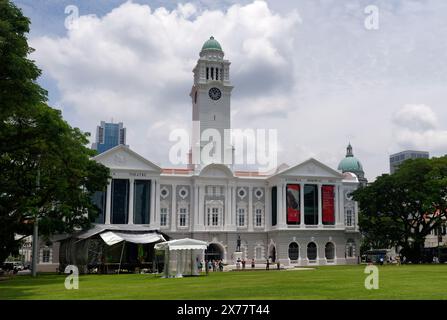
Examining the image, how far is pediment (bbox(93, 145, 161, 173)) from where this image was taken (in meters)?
64.2

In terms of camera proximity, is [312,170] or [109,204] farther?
[312,170]

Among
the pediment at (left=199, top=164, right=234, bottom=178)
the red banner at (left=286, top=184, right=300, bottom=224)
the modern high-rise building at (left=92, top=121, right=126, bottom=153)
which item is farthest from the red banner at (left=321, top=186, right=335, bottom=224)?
the modern high-rise building at (left=92, top=121, right=126, bottom=153)

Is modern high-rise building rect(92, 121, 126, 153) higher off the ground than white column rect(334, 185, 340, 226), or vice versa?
modern high-rise building rect(92, 121, 126, 153)

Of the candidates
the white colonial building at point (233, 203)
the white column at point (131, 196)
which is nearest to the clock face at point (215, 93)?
the white colonial building at point (233, 203)

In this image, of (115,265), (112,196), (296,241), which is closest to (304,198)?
(296,241)

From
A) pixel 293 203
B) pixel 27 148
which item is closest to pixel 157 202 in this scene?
pixel 293 203

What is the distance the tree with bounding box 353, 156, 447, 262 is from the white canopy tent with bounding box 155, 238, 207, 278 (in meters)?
32.1

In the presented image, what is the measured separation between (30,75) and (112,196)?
126ft

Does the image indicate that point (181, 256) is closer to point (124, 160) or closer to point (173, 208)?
point (124, 160)

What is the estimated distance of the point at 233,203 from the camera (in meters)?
70.2

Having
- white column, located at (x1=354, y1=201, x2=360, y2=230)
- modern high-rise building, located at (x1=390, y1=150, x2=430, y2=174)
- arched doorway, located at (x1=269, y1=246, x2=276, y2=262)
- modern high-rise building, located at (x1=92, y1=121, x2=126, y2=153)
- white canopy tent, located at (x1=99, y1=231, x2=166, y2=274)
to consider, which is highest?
modern high-rise building, located at (x1=92, y1=121, x2=126, y2=153)

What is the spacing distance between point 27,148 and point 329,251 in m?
49.3

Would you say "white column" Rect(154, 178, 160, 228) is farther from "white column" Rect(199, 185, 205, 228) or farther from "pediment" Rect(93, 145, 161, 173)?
"white column" Rect(199, 185, 205, 228)
